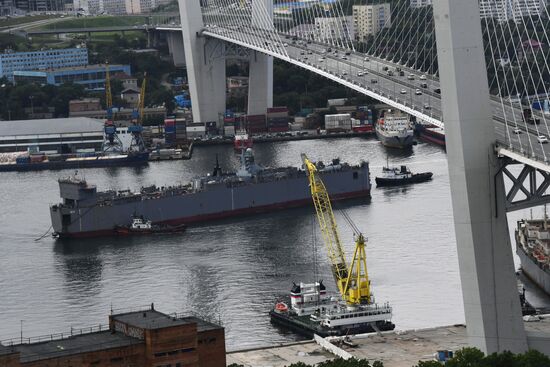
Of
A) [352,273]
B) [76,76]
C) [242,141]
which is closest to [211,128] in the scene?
[242,141]

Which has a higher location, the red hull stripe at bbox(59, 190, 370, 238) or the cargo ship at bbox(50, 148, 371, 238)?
the cargo ship at bbox(50, 148, 371, 238)

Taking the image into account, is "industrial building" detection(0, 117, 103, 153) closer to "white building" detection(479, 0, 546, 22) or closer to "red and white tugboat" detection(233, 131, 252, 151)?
"red and white tugboat" detection(233, 131, 252, 151)

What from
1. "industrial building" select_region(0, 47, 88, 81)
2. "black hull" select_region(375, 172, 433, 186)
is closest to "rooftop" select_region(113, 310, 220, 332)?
"black hull" select_region(375, 172, 433, 186)

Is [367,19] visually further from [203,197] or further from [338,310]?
[338,310]

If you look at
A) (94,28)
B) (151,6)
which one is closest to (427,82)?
(94,28)

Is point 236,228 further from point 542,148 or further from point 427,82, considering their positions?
point 542,148

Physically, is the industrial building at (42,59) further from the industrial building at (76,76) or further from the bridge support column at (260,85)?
the bridge support column at (260,85)
